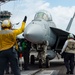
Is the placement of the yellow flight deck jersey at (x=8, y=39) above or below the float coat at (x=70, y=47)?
above

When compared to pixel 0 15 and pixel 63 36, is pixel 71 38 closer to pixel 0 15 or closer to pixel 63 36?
pixel 63 36

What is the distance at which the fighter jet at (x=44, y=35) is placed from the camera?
16.1 m

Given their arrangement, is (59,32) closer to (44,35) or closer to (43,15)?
(43,15)

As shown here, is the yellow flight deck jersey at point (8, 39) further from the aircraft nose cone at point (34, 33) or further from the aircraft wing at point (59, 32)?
the aircraft wing at point (59, 32)

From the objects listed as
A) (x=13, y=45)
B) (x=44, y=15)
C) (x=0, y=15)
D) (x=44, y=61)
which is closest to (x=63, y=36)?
(x=44, y=15)

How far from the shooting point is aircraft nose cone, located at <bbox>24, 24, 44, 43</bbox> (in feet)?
51.0

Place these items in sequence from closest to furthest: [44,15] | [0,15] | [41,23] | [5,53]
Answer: [5,53]
[41,23]
[44,15]
[0,15]

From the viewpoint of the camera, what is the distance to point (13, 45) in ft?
22.3

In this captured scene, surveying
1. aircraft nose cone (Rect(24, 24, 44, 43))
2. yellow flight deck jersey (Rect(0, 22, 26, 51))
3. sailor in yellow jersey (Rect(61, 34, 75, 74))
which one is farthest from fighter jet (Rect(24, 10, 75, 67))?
yellow flight deck jersey (Rect(0, 22, 26, 51))

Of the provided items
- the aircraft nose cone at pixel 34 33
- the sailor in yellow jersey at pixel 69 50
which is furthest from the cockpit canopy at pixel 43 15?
the sailor in yellow jersey at pixel 69 50

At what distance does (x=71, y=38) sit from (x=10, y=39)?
20.3 feet

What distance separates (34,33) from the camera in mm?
15922

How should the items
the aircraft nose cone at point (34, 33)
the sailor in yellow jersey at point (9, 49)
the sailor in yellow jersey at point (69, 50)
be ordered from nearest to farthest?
the sailor in yellow jersey at point (9, 49) < the sailor in yellow jersey at point (69, 50) < the aircraft nose cone at point (34, 33)

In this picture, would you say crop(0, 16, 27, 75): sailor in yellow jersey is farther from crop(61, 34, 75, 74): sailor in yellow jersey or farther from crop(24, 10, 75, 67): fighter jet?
crop(24, 10, 75, 67): fighter jet
